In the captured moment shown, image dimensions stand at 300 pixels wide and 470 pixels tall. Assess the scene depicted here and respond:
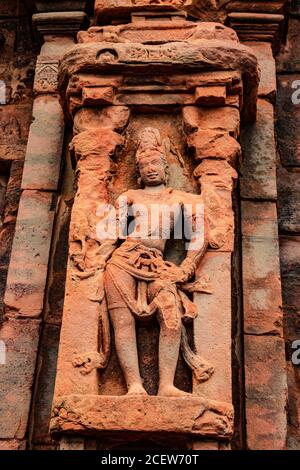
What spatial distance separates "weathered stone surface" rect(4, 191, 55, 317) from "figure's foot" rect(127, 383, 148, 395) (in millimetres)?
1050

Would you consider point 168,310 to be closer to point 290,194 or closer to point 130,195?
point 130,195

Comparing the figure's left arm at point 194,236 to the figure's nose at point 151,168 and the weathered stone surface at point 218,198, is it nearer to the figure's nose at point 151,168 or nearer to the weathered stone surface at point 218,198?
the weathered stone surface at point 218,198

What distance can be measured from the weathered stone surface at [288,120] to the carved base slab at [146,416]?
7.47ft

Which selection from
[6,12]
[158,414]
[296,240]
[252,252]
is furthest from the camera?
[6,12]

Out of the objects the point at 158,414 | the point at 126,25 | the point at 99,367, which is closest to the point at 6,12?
the point at 126,25

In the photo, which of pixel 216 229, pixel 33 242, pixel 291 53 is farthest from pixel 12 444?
pixel 291 53

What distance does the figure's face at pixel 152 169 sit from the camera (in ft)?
15.2

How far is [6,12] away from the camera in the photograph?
6426mm

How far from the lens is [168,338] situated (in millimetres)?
4070

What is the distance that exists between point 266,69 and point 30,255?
2.22 meters

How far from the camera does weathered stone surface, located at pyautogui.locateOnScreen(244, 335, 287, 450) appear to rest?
4266 millimetres

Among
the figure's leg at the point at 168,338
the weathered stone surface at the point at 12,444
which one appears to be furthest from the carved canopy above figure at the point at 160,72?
the weathered stone surface at the point at 12,444

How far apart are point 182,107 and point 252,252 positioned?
3.49 ft

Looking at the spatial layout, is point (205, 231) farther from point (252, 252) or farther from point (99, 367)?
point (99, 367)
